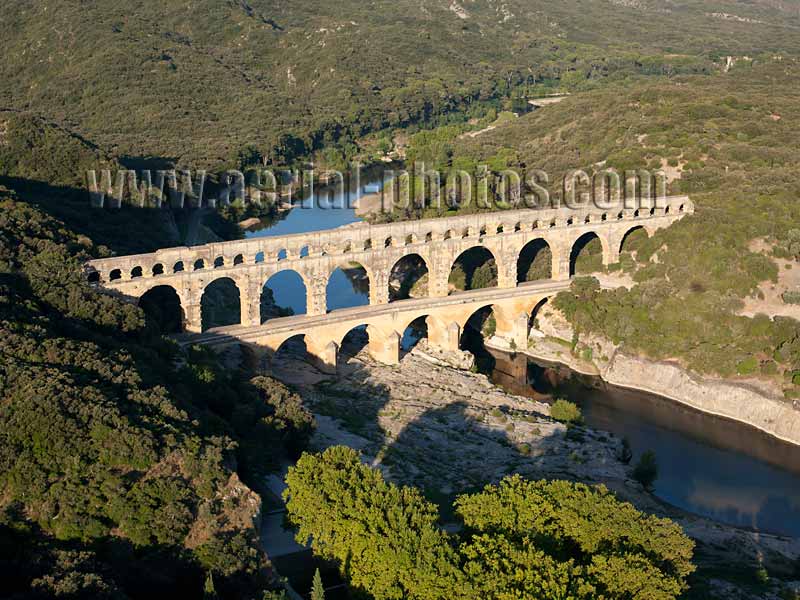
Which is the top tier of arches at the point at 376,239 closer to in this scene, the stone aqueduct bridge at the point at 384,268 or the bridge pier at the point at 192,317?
the stone aqueduct bridge at the point at 384,268

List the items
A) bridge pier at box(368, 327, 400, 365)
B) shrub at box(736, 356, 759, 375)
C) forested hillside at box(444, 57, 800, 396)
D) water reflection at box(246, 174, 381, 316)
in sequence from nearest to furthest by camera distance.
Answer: shrub at box(736, 356, 759, 375) < forested hillside at box(444, 57, 800, 396) < bridge pier at box(368, 327, 400, 365) < water reflection at box(246, 174, 381, 316)

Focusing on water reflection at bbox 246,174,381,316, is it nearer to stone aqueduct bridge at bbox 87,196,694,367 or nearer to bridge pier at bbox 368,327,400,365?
bridge pier at bbox 368,327,400,365

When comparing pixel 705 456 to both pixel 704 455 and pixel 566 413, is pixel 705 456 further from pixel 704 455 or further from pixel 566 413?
pixel 566 413

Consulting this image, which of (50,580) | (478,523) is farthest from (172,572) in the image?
(478,523)

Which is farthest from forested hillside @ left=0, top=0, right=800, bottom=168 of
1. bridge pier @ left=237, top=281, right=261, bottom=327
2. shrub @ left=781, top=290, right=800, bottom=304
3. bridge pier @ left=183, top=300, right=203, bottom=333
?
shrub @ left=781, top=290, right=800, bottom=304

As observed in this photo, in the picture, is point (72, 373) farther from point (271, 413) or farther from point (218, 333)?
point (218, 333)

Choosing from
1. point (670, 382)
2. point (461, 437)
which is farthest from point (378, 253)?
point (670, 382)
